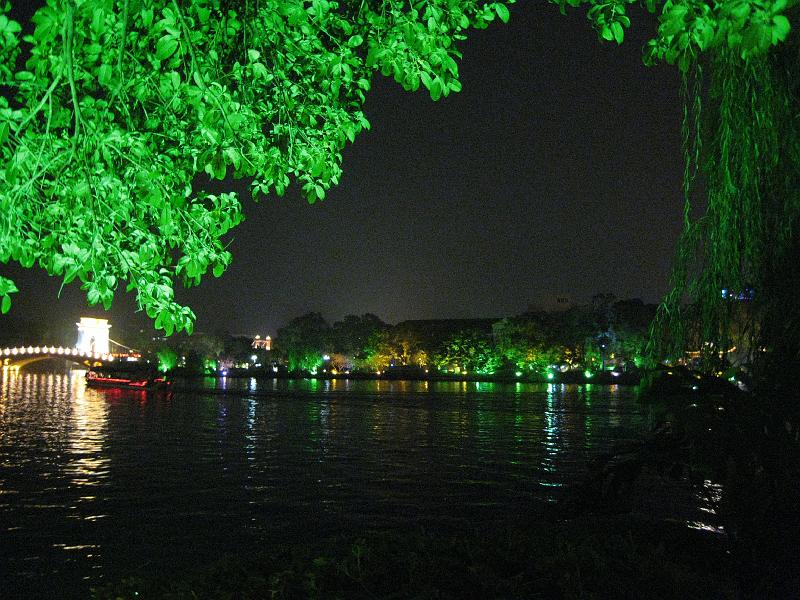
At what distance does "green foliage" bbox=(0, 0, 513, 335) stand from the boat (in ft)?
207

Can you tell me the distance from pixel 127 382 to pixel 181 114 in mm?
75419

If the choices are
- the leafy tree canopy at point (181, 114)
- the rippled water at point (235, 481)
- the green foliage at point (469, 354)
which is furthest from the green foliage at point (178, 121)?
the green foliage at point (469, 354)

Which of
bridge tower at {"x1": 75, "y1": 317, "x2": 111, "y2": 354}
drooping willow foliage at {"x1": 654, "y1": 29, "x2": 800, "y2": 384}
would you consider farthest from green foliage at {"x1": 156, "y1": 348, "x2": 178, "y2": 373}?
drooping willow foliage at {"x1": 654, "y1": 29, "x2": 800, "y2": 384}

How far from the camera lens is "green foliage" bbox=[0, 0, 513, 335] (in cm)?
582

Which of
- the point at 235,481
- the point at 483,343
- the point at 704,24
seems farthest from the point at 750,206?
the point at 483,343

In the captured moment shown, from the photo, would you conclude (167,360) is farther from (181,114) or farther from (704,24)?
(704,24)

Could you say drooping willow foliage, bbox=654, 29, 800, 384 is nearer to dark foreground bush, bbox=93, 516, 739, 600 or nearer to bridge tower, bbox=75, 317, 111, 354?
dark foreground bush, bbox=93, 516, 739, 600

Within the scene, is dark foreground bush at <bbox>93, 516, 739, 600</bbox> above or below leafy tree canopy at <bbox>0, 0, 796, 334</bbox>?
below

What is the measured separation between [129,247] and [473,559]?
444 cm

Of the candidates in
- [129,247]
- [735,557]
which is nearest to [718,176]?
[735,557]

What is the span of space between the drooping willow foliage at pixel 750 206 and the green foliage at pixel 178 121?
4188 mm

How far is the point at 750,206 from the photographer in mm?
9172

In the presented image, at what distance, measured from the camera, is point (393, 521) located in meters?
14.6

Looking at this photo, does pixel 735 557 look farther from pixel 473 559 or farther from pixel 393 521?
pixel 393 521
